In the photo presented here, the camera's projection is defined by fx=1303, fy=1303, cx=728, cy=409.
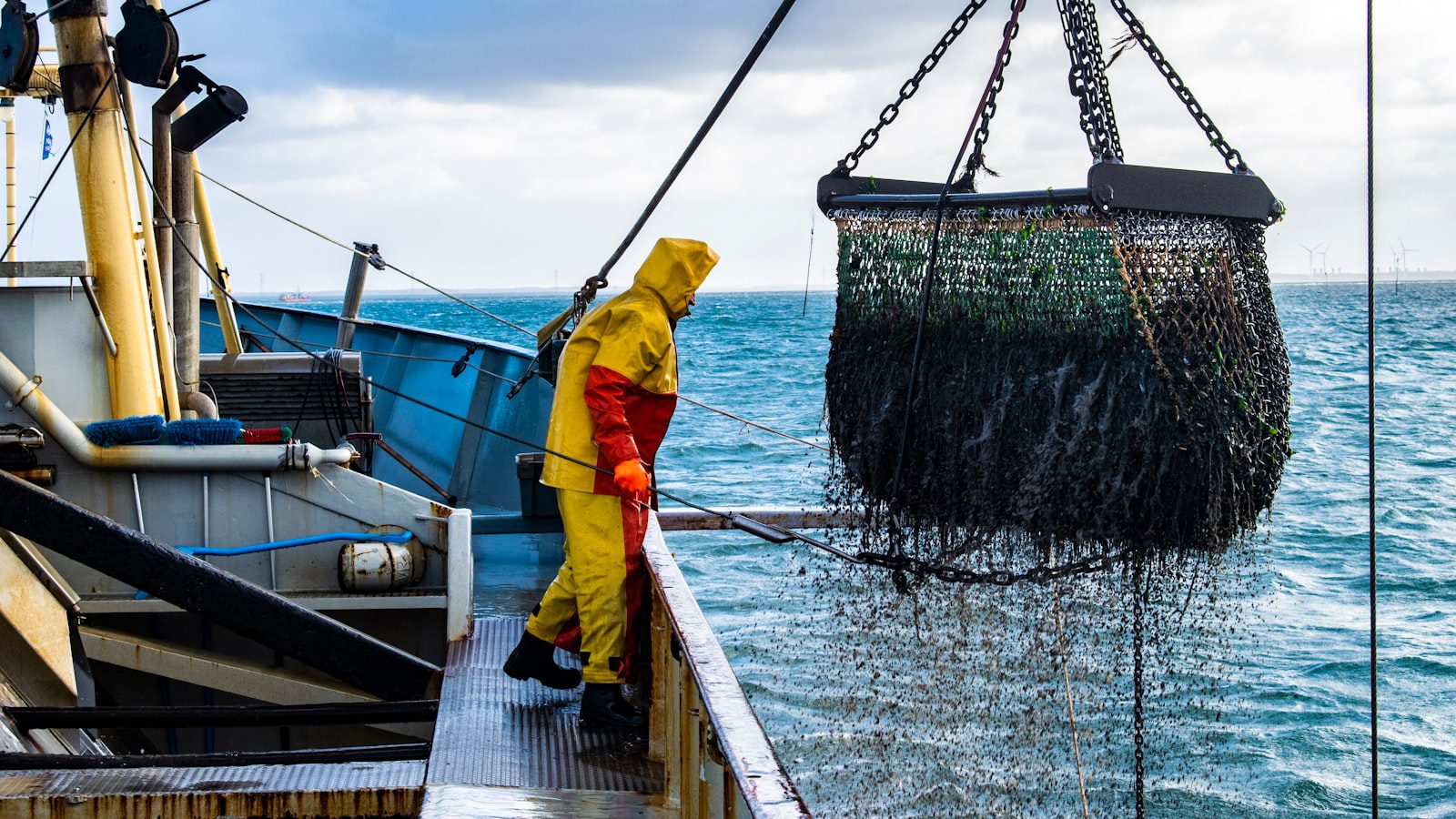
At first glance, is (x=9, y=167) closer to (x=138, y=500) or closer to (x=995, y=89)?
(x=138, y=500)

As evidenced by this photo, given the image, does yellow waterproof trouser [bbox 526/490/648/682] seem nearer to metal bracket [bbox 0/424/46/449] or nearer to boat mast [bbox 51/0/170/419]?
metal bracket [bbox 0/424/46/449]

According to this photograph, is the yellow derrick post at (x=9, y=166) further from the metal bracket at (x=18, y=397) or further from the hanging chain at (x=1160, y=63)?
the hanging chain at (x=1160, y=63)

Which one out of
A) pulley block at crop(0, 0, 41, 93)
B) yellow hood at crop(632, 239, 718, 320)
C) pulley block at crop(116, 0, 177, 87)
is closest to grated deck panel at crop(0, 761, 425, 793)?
yellow hood at crop(632, 239, 718, 320)

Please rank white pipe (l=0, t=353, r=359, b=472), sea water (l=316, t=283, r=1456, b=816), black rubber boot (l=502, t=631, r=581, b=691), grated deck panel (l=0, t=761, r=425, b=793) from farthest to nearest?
sea water (l=316, t=283, r=1456, b=816) → white pipe (l=0, t=353, r=359, b=472) → black rubber boot (l=502, t=631, r=581, b=691) → grated deck panel (l=0, t=761, r=425, b=793)

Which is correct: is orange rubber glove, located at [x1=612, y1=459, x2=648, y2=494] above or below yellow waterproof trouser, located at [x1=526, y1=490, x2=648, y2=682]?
above

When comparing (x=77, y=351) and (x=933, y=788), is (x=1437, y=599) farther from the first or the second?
(x=77, y=351)

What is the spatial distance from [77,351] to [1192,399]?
15.9 feet

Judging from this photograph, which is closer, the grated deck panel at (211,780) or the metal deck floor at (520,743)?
the grated deck panel at (211,780)

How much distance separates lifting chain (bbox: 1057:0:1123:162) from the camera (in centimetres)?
351

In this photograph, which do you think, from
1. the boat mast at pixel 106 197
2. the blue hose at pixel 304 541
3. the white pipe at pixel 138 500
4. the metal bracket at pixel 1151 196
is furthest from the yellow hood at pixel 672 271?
the boat mast at pixel 106 197

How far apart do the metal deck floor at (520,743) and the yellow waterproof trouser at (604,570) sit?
0.22 meters

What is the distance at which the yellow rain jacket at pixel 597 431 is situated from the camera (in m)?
3.75

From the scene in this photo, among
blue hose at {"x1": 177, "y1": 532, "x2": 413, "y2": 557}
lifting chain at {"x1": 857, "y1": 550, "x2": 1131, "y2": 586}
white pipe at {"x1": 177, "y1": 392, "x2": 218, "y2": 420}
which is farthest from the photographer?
white pipe at {"x1": 177, "y1": 392, "x2": 218, "y2": 420}

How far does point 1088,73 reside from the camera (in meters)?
3.55
